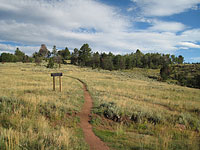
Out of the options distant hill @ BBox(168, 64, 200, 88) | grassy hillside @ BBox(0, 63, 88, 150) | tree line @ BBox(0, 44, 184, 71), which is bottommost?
distant hill @ BBox(168, 64, 200, 88)

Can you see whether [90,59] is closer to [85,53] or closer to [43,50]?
[85,53]

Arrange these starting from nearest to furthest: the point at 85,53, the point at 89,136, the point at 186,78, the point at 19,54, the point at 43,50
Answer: the point at 89,136, the point at 186,78, the point at 85,53, the point at 19,54, the point at 43,50

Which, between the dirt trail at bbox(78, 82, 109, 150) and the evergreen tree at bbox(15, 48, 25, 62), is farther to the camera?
the evergreen tree at bbox(15, 48, 25, 62)

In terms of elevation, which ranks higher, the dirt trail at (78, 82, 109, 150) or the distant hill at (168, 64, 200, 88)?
the dirt trail at (78, 82, 109, 150)

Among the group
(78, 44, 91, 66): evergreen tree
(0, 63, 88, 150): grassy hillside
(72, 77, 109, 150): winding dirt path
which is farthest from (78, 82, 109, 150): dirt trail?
(78, 44, 91, 66): evergreen tree

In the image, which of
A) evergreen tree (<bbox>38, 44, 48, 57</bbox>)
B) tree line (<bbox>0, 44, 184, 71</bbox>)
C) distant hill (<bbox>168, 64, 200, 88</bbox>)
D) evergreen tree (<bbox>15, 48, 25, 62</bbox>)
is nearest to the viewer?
distant hill (<bbox>168, 64, 200, 88</bbox>)

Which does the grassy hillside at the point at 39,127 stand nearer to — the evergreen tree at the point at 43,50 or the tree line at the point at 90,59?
the tree line at the point at 90,59

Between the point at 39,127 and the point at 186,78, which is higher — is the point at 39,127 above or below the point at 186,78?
above

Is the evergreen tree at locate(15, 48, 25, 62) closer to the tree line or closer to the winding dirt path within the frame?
the tree line

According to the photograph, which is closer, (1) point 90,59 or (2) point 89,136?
(2) point 89,136

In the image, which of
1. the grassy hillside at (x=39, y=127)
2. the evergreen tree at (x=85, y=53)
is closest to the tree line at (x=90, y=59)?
the evergreen tree at (x=85, y=53)

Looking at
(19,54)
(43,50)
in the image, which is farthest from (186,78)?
(19,54)

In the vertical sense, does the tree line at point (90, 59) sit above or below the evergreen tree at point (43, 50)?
below

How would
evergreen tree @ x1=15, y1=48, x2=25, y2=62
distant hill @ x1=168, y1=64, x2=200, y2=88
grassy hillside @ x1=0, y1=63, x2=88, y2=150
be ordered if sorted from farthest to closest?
evergreen tree @ x1=15, y1=48, x2=25, y2=62 → distant hill @ x1=168, y1=64, x2=200, y2=88 → grassy hillside @ x1=0, y1=63, x2=88, y2=150
